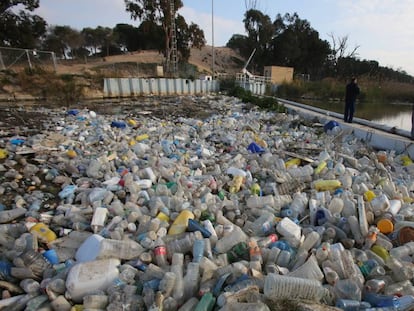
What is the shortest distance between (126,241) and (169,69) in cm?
2274

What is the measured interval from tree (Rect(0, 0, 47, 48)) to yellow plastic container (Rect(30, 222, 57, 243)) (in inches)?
1079

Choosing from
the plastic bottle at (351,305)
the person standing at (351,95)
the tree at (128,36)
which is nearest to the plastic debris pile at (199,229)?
the plastic bottle at (351,305)

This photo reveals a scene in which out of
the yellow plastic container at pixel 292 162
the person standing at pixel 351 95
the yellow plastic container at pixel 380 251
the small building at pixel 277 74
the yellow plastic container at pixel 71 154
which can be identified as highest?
the small building at pixel 277 74

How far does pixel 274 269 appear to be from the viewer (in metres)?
1.61

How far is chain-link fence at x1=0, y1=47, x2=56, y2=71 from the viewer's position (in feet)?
44.2

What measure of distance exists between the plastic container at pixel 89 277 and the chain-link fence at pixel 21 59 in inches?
611

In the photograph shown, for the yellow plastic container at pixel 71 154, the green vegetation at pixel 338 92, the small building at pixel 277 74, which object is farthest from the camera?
the small building at pixel 277 74

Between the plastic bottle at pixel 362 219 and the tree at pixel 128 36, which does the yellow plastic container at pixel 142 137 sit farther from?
the tree at pixel 128 36

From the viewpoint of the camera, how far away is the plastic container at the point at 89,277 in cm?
149

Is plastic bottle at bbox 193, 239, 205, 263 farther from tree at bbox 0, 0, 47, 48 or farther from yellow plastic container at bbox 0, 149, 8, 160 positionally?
tree at bbox 0, 0, 47, 48

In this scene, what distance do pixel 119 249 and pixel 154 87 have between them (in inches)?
601

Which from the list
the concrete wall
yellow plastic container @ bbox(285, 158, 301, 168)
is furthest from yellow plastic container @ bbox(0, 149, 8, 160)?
the concrete wall

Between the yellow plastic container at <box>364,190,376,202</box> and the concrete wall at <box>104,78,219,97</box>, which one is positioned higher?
the concrete wall at <box>104,78,219,97</box>

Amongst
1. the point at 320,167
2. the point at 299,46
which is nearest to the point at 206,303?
the point at 320,167
